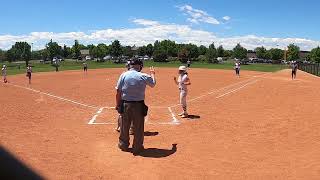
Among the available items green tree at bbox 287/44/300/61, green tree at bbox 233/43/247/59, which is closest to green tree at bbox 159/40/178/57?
green tree at bbox 233/43/247/59

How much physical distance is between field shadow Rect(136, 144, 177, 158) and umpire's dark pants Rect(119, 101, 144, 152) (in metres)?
0.17

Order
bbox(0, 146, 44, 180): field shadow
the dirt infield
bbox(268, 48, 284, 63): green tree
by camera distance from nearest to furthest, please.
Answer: bbox(0, 146, 44, 180): field shadow, the dirt infield, bbox(268, 48, 284, 63): green tree

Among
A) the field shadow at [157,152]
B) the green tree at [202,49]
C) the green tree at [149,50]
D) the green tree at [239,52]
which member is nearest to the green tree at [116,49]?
the green tree at [149,50]

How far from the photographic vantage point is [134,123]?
28.7ft

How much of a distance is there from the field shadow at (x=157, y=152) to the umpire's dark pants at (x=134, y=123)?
0.55ft

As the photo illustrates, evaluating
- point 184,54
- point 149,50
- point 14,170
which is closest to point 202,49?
point 149,50

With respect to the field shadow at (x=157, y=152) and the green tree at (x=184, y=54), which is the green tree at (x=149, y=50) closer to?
the green tree at (x=184, y=54)

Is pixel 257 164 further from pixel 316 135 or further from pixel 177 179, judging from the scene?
pixel 316 135

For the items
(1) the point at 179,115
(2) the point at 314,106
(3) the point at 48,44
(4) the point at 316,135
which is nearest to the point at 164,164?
(4) the point at 316,135

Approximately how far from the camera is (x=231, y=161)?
809 cm

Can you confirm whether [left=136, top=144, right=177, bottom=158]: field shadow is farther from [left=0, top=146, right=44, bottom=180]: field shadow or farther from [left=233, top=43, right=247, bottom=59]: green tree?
[left=233, top=43, right=247, bottom=59]: green tree

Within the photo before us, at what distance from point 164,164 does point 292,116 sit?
7.35 m

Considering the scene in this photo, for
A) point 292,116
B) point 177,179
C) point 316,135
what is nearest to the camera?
point 177,179

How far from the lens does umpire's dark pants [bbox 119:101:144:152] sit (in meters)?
8.64
